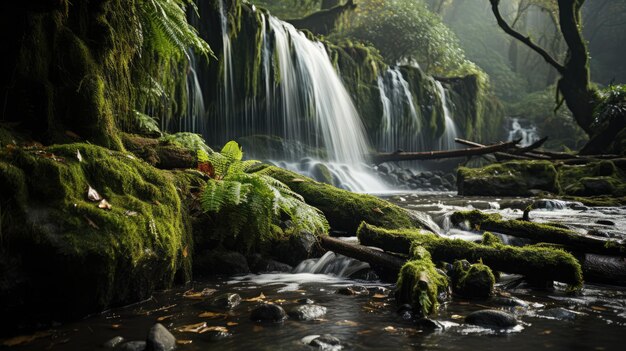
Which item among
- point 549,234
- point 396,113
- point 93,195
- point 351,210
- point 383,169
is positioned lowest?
point 549,234

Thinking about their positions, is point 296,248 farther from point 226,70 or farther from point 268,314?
point 226,70

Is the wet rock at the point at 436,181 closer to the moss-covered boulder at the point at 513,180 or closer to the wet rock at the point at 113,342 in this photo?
the moss-covered boulder at the point at 513,180

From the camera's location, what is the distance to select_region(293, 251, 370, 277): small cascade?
14.5 ft

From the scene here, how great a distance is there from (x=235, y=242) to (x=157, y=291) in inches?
48.6

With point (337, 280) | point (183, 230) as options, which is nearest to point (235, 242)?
point (183, 230)

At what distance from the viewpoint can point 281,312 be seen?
2.96 metres

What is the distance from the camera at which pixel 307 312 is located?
3.03 m

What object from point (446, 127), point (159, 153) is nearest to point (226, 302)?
point (159, 153)

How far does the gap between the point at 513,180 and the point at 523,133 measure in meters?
17.8

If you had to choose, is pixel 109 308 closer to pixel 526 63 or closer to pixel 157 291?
pixel 157 291

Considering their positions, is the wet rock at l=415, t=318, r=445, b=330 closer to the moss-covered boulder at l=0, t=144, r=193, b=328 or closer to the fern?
the moss-covered boulder at l=0, t=144, r=193, b=328

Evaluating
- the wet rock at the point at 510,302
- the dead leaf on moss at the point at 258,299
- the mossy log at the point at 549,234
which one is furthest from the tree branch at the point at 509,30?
the dead leaf on moss at the point at 258,299

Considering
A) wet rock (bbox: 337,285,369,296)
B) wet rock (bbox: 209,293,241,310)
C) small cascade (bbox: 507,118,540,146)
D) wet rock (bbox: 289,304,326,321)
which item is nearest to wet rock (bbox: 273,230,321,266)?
wet rock (bbox: 337,285,369,296)

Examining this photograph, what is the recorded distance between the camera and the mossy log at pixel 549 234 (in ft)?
12.5
